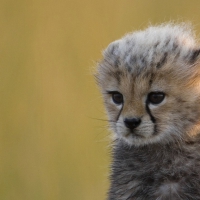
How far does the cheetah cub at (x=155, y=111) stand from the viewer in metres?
3.94

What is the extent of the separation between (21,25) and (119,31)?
20.5 inches

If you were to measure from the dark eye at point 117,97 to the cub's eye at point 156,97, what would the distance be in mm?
128

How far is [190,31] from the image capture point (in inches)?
168

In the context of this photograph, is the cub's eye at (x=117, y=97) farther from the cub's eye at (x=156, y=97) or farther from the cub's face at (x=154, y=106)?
the cub's eye at (x=156, y=97)

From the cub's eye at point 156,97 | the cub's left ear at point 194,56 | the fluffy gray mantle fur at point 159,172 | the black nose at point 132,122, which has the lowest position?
the fluffy gray mantle fur at point 159,172

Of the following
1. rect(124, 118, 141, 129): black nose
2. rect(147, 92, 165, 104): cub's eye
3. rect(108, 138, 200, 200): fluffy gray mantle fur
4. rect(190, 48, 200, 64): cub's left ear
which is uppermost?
rect(190, 48, 200, 64): cub's left ear

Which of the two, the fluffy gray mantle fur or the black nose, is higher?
the black nose

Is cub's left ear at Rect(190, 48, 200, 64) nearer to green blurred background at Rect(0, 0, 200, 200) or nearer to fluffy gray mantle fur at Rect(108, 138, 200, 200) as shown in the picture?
fluffy gray mantle fur at Rect(108, 138, 200, 200)

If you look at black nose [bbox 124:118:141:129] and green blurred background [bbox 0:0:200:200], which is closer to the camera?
black nose [bbox 124:118:141:129]

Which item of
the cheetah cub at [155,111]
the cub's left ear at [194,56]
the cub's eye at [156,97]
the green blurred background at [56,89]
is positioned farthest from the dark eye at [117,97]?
the green blurred background at [56,89]

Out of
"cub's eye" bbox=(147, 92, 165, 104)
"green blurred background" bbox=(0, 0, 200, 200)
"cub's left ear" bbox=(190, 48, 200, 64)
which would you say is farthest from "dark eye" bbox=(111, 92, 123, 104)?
"green blurred background" bbox=(0, 0, 200, 200)

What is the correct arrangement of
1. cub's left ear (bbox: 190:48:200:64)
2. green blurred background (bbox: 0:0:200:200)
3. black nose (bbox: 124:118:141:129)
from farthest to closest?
green blurred background (bbox: 0:0:200:200)
cub's left ear (bbox: 190:48:200:64)
black nose (bbox: 124:118:141:129)

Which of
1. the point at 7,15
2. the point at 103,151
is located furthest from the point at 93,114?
the point at 7,15

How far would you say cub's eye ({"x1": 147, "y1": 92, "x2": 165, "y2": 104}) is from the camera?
393cm
